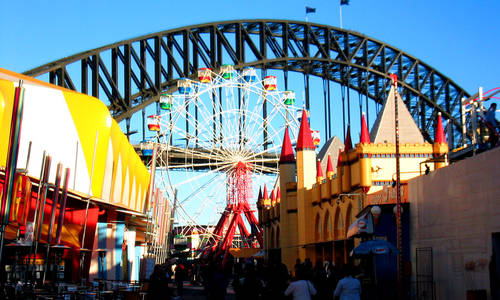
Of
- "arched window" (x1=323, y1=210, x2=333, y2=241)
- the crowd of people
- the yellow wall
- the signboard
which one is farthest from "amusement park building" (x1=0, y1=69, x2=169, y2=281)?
"arched window" (x1=323, y1=210, x2=333, y2=241)

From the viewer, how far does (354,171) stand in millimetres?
34875

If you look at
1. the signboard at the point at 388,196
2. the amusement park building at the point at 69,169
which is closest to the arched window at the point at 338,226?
the signboard at the point at 388,196

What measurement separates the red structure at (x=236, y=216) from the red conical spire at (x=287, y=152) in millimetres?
3552

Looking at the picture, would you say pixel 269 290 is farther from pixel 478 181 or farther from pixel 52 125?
pixel 52 125

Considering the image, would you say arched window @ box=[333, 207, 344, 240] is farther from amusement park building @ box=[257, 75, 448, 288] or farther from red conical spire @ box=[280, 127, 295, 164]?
red conical spire @ box=[280, 127, 295, 164]

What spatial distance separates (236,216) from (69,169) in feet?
112

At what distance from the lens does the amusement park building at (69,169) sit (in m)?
20.3

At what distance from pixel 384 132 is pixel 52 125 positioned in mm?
19762

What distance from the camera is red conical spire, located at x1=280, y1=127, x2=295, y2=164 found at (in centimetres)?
4934

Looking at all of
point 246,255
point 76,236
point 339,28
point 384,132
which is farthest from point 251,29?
point 76,236

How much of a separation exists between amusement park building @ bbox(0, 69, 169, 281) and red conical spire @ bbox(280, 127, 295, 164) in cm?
1571

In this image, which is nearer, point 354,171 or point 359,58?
point 354,171

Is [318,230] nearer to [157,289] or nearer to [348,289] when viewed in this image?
[157,289]

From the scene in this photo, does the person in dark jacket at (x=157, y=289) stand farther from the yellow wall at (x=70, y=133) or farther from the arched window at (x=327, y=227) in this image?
the arched window at (x=327, y=227)
